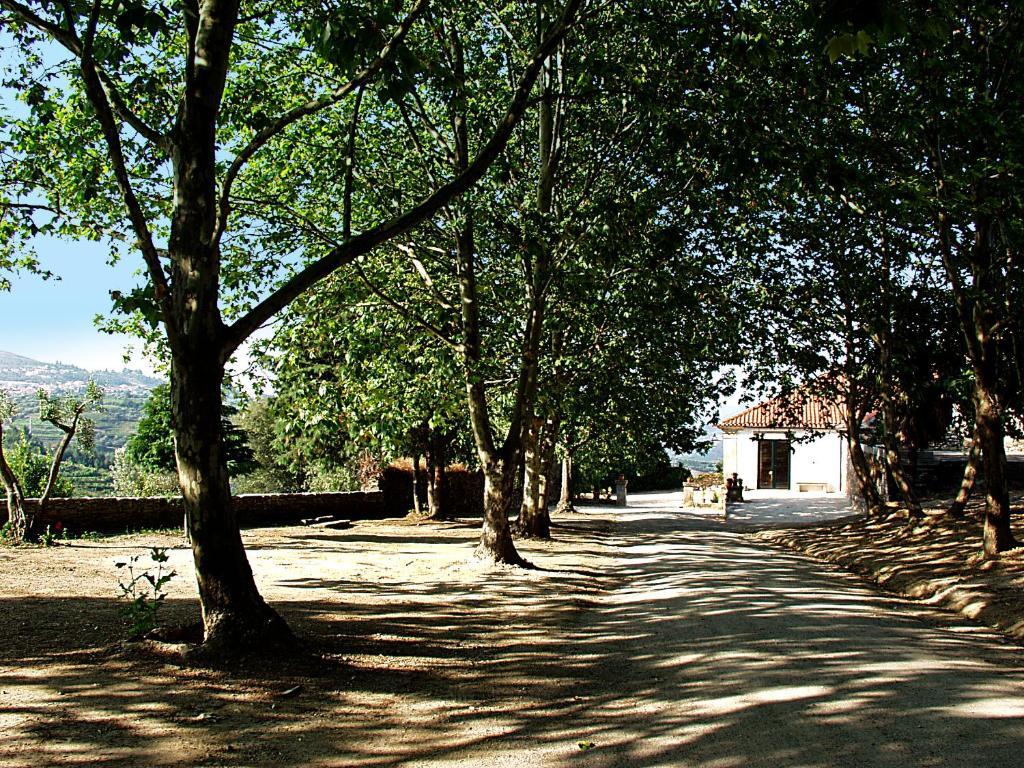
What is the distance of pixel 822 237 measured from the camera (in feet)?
63.3

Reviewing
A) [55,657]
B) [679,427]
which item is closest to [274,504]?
[679,427]

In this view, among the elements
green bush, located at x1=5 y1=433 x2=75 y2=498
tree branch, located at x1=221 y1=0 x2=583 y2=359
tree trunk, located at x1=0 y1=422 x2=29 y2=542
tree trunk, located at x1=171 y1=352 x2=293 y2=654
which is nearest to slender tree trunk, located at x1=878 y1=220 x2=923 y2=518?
tree branch, located at x1=221 y1=0 x2=583 y2=359

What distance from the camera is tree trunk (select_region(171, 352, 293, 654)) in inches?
287

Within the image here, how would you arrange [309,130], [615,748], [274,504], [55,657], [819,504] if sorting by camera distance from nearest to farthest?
[615,748] → [55,657] → [309,130] → [274,504] → [819,504]

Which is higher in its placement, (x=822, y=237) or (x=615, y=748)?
(x=822, y=237)

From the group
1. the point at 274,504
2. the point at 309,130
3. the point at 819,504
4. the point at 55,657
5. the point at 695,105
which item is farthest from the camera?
the point at 819,504

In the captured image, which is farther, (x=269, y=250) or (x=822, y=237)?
(x=822, y=237)

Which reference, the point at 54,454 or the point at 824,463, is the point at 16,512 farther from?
the point at 824,463

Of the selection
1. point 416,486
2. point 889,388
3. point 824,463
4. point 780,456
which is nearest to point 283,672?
point 889,388

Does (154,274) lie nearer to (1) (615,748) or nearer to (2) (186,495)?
(2) (186,495)

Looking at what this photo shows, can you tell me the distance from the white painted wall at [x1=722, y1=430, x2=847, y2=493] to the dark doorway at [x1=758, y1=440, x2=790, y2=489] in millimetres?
352

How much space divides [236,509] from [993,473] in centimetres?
1607

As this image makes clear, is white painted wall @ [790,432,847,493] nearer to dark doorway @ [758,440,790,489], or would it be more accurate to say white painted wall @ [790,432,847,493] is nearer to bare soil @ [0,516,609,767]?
dark doorway @ [758,440,790,489]

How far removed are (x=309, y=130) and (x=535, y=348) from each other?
18.3 ft
